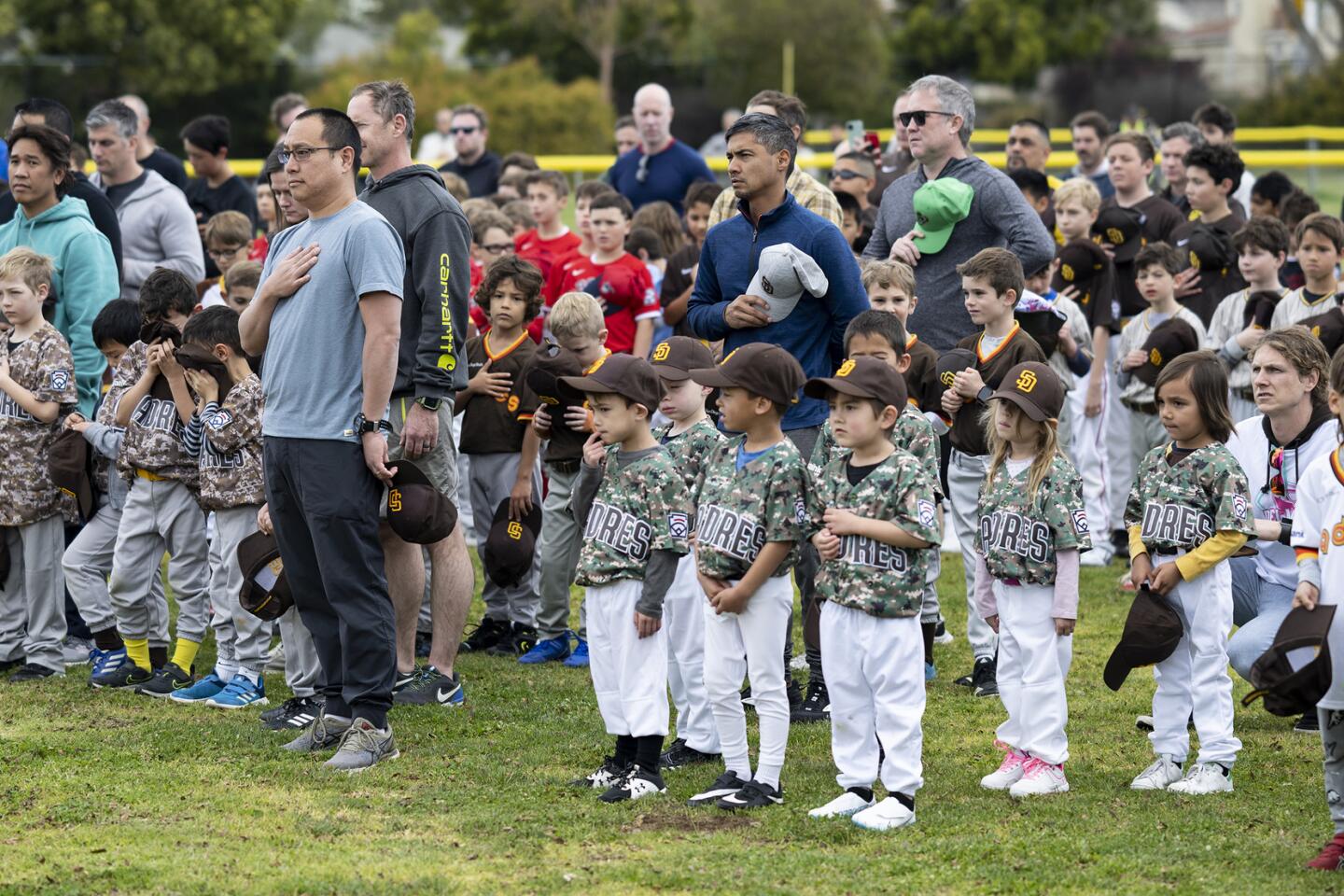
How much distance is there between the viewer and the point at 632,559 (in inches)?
238

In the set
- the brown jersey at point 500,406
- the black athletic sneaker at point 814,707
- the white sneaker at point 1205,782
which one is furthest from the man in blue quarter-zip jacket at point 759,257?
the white sneaker at point 1205,782

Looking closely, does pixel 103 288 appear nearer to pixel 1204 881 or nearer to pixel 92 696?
pixel 92 696

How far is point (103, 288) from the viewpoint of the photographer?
8.41 m

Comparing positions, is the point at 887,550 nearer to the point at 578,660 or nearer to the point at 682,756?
the point at 682,756

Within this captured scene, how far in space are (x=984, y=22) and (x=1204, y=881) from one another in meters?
52.6

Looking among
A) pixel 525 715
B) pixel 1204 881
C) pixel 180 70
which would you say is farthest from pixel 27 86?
pixel 1204 881

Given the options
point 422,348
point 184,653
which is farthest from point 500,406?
point 184,653

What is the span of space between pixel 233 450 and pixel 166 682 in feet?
4.06

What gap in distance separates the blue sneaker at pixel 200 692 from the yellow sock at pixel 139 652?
46 centimetres

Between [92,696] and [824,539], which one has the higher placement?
[824,539]

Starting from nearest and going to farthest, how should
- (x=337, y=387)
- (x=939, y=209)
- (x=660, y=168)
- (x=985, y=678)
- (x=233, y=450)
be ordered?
(x=337, y=387) < (x=233, y=450) < (x=985, y=678) < (x=939, y=209) < (x=660, y=168)

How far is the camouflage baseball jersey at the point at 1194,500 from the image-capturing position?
6066mm

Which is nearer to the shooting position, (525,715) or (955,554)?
(525,715)

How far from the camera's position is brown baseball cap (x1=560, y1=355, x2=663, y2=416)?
6.05m
